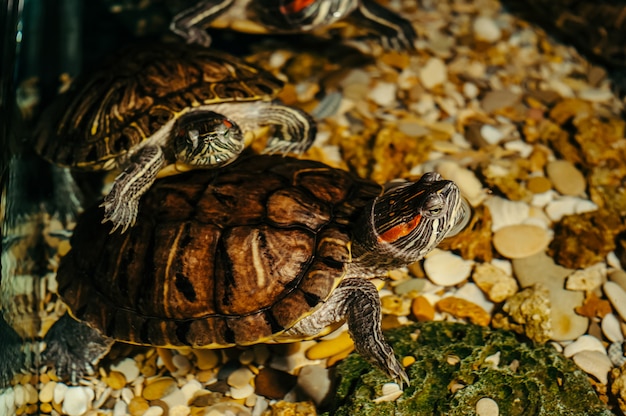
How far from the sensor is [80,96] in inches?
180

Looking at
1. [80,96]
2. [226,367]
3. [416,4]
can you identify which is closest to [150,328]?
[226,367]

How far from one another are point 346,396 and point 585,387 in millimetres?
1401

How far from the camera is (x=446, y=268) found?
14.6 ft

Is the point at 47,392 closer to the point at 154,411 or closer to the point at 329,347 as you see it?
the point at 154,411

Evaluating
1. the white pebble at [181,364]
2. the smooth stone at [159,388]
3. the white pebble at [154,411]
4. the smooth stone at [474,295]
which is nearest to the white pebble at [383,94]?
the smooth stone at [474,295]

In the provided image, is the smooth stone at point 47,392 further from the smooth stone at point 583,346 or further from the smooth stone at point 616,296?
the smooth stone at point 616,296

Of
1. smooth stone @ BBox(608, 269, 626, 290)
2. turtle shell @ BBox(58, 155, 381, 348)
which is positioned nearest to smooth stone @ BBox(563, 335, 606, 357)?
smooth stone @ BBox(608, 269, 626, 290)

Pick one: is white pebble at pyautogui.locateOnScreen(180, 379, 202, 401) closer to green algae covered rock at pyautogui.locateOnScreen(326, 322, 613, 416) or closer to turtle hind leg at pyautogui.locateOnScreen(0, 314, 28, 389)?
green algae covered rock at pyautogui.locateOnScreen(326, 322, 613, 416)

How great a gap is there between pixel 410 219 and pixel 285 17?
111 inches

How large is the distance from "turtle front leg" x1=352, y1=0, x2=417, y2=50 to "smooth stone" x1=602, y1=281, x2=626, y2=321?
279 centimetres

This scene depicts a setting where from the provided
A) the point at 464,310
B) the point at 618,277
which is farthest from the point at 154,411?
the point at 618,277

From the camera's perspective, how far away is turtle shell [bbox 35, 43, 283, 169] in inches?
166

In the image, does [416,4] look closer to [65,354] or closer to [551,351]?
[551,351]

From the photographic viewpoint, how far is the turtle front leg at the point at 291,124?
186 inches
